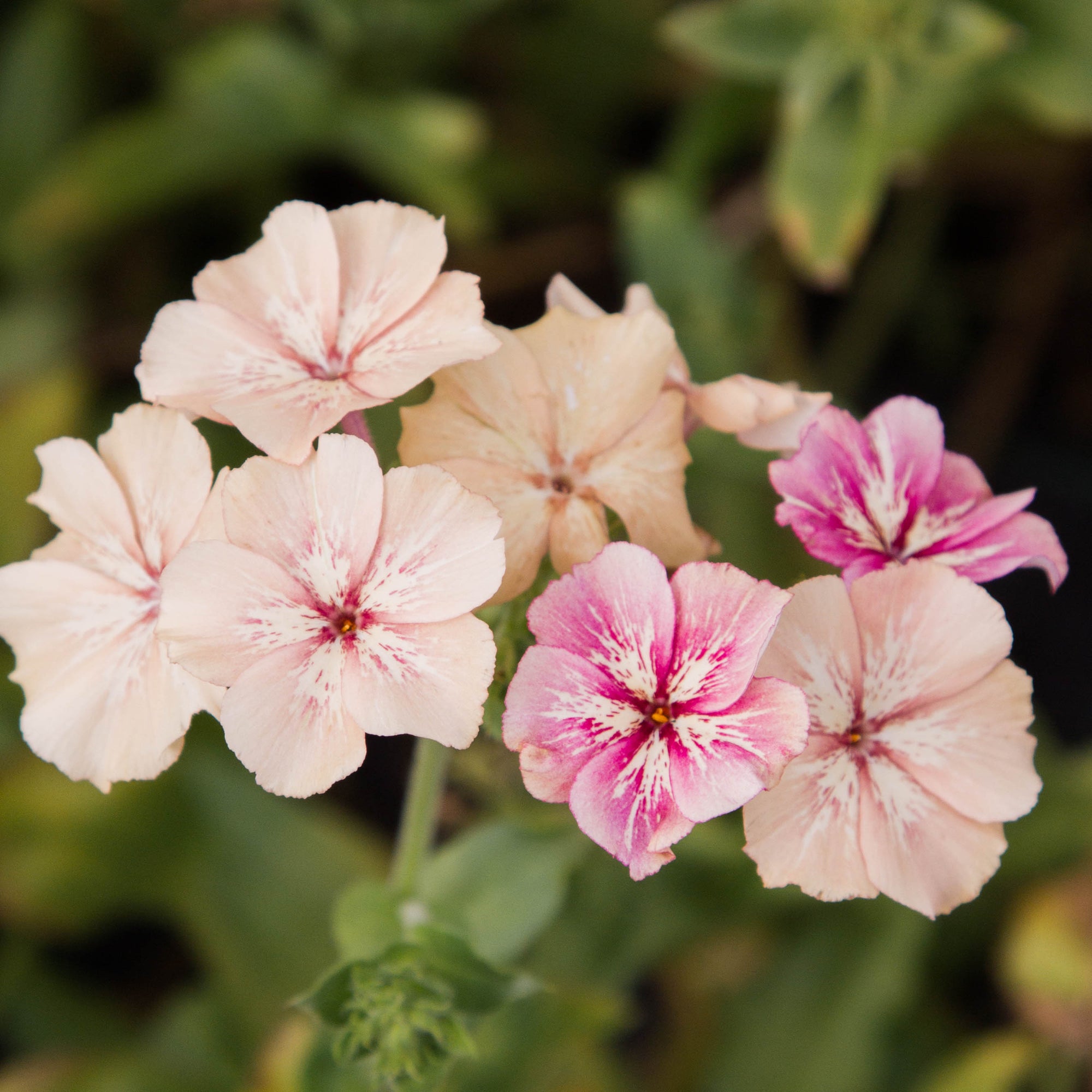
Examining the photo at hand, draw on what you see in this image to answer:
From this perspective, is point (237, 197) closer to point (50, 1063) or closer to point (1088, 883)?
point (50, 1063)

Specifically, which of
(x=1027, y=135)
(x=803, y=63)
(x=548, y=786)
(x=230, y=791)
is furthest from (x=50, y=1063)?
(x=1027, y=135)

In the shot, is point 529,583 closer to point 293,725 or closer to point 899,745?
point 293,725

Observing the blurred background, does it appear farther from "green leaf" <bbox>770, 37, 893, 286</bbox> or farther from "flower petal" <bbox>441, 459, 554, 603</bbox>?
"flower petal" <bbox>441, 459, 554, 603</bbox>

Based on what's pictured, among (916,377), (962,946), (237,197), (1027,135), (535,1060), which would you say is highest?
(1027,135)

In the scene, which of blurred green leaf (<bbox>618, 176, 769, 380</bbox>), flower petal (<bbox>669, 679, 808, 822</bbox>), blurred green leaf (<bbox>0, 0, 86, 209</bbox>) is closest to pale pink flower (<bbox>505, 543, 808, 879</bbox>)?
flower petal (<bbox>669, 679, 808, 822</bbox>)

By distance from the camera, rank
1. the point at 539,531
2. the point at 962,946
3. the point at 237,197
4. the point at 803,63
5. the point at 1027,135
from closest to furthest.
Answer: the point at 539,531
the point at 803,63
the point at 962,946
the point at 1027,135
the point at 237,197

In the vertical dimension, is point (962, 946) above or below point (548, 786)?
below

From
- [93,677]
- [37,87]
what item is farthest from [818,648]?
[37,87]

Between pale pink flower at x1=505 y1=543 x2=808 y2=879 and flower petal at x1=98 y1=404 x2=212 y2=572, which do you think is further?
flower petal at x1=98 y1=404 x2=212 y2=572
